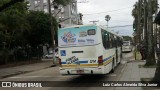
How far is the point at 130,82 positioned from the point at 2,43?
2343cm

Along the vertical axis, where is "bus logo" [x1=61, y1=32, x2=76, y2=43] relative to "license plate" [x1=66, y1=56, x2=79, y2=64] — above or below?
above

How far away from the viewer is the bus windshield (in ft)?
54.4

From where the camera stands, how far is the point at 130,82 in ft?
51.9

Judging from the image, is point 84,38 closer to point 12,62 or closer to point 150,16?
point 150,16

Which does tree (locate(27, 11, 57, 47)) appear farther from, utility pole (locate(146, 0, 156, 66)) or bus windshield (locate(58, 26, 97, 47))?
bus windshield (locate(58, 26, 97, 47))

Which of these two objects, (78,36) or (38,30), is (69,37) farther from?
(38,30)

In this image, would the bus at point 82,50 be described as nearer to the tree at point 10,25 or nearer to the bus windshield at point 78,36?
the bus windshield at point 78,36

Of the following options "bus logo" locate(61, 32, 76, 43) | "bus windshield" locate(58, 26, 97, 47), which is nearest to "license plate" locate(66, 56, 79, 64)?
"bus windshield" locate(58, 26, 97, 47)

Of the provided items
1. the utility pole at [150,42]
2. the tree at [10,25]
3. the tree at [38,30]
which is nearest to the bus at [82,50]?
the utility pole at [150,42]

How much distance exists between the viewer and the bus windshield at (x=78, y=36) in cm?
1659

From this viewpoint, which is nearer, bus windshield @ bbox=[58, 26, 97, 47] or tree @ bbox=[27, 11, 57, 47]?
bus windshield @ bbox=[58, 26, 97, 47]

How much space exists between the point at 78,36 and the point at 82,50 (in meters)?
0.76

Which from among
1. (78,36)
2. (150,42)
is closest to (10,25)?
(150,42)

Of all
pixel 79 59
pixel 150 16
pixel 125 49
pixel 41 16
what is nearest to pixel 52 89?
pixel 79 59
